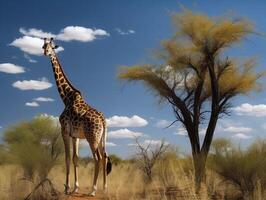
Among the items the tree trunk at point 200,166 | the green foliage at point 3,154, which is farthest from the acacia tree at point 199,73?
the green foliage at point 3,154

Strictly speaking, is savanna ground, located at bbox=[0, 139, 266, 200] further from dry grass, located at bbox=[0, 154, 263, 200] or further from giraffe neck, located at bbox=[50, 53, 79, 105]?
giraffe neck, located at bbox=[50, 53, 79, 105]

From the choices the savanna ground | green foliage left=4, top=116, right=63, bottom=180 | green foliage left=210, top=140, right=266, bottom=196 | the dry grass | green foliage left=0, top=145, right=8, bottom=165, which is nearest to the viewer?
the dry grass

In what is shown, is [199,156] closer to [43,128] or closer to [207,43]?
[207,43]

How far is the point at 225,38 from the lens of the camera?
19.5 metres

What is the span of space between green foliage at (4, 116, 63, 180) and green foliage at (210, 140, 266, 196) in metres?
6.85

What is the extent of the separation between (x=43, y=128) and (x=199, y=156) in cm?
1409

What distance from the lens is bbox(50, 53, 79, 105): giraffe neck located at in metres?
16.2

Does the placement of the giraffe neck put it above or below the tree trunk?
above

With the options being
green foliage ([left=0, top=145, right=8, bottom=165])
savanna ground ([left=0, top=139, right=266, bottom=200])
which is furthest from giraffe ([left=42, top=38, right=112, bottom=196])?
green foliage ([left=0, top=145, right=8, bottom=165])

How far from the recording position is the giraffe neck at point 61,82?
1622cm

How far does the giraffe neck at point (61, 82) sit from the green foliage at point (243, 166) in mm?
4956

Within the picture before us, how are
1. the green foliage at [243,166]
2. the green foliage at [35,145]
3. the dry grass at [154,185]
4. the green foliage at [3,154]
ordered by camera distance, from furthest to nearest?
the green foliage at [3,154] < the green foliage at [35,145] < the green foliage at [243,166] < the dry grass at [154,185]

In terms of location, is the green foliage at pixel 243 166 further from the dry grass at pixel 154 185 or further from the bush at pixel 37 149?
the bush at pixel 37 149

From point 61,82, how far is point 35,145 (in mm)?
7159
